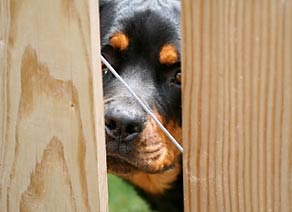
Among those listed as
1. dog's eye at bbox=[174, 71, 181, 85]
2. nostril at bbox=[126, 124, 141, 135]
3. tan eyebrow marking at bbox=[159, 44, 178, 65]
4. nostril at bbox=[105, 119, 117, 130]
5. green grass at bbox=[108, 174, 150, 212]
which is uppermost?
tan eyebrow marking at bbox=[159, 44, 178, 65]

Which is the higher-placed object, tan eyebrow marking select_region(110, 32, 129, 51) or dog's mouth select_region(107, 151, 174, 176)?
tan eyebrow marking select_region(110, 32, 129, 51)

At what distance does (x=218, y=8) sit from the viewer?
3.92ft

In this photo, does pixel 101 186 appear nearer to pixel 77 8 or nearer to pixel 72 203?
pixel 72 203

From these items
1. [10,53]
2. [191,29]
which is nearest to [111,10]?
[10,53]

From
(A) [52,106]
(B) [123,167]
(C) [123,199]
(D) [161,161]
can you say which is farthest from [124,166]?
(C) [123,199]

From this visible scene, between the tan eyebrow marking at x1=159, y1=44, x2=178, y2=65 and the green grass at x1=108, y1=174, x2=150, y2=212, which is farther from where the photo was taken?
the green grass at x1=108, y1=174, x2=150, y2=212

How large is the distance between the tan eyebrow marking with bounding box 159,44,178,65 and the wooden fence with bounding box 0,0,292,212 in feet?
3.93

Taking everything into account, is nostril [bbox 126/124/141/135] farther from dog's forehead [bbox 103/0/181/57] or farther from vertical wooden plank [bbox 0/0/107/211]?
vertical wooden plank [bbox 0/0/107/211]

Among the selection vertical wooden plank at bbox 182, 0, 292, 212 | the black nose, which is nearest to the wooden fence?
vertical wooden plank at bbox 182, 0, 292, 212

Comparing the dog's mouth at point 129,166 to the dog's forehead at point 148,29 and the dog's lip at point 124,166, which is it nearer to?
the dog's lip at point 124,166

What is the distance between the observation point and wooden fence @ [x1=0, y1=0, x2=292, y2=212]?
1.19m

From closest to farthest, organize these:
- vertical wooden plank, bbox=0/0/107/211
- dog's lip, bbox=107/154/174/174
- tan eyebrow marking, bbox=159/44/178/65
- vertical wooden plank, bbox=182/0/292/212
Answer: vertical wooden plank, bbox=182/0/292/212
vertical wooden plank, bbox=0/0/107/211
dog's lip, bbox=107/154/174/174
tan eyebrow marking, bbox=159/44/178/65

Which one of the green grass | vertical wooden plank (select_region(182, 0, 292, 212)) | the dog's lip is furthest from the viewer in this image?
the green grass

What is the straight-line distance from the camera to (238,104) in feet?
4.02
